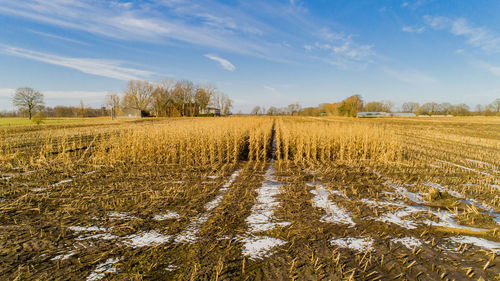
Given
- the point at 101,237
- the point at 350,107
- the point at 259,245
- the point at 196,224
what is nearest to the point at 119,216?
the point at 101,237

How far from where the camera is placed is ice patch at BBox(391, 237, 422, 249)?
2857 mm

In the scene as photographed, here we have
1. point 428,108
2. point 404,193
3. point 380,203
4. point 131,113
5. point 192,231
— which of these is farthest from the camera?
point 428,108

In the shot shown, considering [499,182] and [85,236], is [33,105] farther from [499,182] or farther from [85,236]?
[499,182]

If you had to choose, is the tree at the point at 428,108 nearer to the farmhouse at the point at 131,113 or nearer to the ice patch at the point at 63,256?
the farmhouse at the point at 131,113

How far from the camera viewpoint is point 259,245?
2.81 metres

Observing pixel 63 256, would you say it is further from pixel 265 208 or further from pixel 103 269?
pixel 265 208

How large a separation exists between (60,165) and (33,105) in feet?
207

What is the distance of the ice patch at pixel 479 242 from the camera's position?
2816 mm

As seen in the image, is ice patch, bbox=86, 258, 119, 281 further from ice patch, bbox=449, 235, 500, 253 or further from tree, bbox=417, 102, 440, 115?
tree, bbox=417, 102, 440, 115

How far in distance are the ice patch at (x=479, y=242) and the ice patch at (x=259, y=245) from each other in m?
2.40

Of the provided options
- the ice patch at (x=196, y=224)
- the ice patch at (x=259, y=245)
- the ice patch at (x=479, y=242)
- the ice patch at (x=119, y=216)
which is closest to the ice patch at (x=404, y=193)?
the ice patch at (x=479, y=242)

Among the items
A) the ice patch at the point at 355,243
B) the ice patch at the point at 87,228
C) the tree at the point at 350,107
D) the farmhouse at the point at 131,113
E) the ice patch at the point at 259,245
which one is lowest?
the ice patch at the point at 355,243

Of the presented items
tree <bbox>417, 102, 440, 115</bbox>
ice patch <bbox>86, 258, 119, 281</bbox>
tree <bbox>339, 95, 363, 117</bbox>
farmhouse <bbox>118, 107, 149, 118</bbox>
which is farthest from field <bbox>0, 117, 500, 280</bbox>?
tree <bbox>417, 102, 440, 115</bbox>

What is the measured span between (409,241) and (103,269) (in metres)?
3.77
